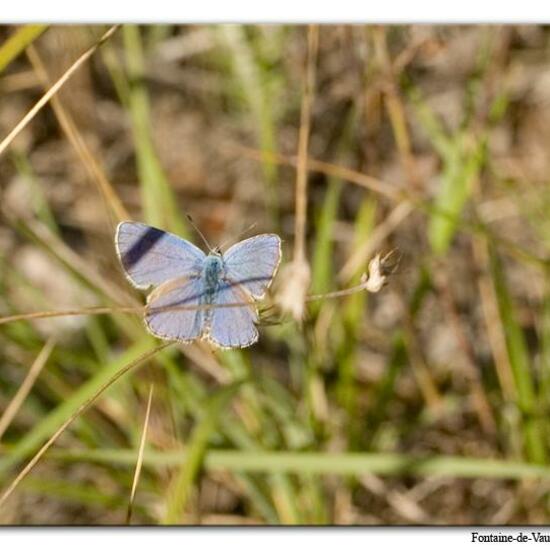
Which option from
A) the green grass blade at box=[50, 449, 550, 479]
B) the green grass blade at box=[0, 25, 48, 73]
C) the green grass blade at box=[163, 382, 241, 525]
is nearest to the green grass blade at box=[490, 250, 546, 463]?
the green grass blade at box=[50, 449, 550, 479]

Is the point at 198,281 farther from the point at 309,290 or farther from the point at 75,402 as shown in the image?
the point at 75,402

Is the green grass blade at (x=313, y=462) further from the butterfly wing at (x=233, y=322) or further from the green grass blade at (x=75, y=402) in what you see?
the butterfly wing at (x=233, y=322)

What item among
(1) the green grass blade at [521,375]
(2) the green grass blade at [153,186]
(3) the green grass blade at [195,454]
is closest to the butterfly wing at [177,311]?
(3) the green grass blade at [195,454]

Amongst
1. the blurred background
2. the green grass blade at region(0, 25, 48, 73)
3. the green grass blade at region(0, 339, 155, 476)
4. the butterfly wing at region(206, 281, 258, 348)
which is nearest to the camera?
the butterfly wing at region(206, 281, 258, 348)

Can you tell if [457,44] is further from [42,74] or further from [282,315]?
[282,315]

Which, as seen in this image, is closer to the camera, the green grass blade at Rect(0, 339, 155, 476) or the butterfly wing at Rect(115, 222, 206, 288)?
the butterfly wing at Rect(115, 222, 206, 288)

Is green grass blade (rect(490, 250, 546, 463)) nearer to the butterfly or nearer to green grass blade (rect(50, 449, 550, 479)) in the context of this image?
green grass blade (rect(50, 449, 550, 479))
